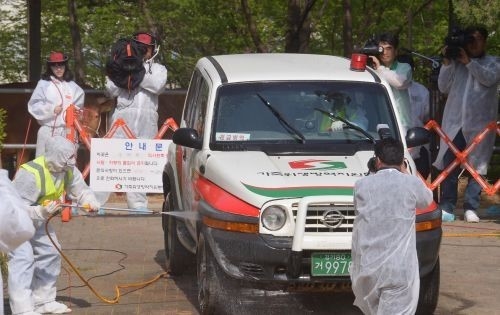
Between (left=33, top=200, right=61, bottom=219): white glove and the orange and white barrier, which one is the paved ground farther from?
(left=33, top=200, right=61, bottom=219): white glove

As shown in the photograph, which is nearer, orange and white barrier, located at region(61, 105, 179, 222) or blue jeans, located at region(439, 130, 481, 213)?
blue jeans, located at region(439, 130, 481, 213)

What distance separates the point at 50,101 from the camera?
587 inches

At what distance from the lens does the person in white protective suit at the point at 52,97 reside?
48.7 feet

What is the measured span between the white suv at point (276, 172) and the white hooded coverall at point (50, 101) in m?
3.75

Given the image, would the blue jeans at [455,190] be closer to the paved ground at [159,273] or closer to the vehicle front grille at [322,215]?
the paved ground at [159,273]

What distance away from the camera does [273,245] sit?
8.84 metres

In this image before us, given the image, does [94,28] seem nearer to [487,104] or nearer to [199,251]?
[487,104]

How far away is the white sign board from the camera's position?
14.4 meters

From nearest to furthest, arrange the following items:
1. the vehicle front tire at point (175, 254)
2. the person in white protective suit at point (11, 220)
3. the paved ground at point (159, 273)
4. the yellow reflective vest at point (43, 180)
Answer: the person in white protective suit at point (11, 220) < the yellow reflective vest at point (43, 180) < the paved ground at point (159, 273) < the vehicle front tire at point (175, 254)

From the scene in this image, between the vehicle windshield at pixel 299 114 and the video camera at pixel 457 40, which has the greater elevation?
the video camera at pixel 457 40

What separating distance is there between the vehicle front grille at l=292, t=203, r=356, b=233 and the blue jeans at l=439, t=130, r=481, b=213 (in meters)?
5.69

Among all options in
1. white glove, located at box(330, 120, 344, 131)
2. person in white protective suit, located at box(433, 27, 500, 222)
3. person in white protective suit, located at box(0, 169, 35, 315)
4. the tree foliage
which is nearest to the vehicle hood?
white glove, located at box(330, 120, 344, 131)

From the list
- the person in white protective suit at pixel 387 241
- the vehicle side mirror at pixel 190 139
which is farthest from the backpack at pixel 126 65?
the person in white protective suit at pixel 387 241

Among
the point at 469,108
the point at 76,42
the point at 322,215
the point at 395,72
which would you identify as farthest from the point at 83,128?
the point at 322,215
